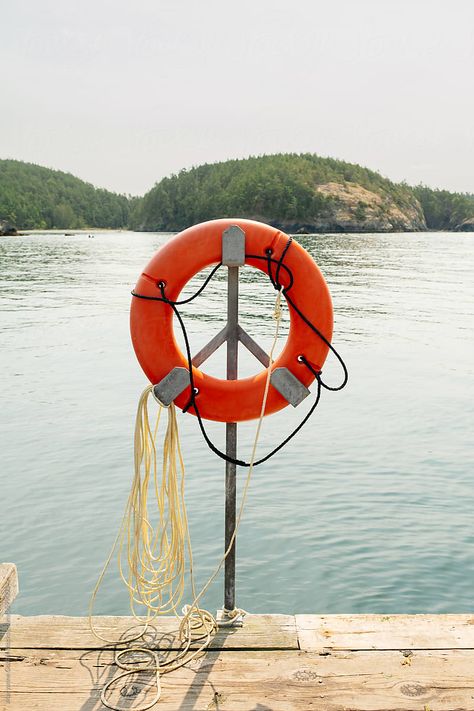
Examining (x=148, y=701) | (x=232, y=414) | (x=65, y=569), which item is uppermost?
(x=232, y=414)

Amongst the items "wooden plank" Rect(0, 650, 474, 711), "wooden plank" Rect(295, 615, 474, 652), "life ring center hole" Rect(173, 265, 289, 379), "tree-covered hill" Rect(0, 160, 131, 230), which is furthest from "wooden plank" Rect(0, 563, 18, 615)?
"tree-covered hill" Rect(0, 160, 131, 230)

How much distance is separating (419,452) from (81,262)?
29458 mm

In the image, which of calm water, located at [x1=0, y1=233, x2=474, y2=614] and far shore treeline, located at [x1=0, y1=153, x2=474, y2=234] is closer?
calm water, located at [x1=0, y1=233, x2=474, y2=614]

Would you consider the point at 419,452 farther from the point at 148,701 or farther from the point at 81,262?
the point at 81,262

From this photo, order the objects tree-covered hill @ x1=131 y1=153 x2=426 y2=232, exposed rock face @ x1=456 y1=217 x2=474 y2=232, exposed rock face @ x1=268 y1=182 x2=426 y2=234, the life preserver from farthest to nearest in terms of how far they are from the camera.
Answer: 1. exposed rock face @ x1=456 y1=217 x2=474 y2=232
2. tree-covered hill @ x1=131 y1=153 x2=426 y2=232
3. exposed rock face @ x1=268 y1=182 x2=426 y2=234
4. the life preserver

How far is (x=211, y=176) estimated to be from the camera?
118250 millimetres

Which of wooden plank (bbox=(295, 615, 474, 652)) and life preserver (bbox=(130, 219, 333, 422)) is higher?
life preserver (bbox=(130, 219, 333, 422))

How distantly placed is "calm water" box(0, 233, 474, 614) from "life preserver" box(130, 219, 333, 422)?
5.43 ft

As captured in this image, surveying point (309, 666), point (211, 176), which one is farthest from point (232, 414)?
point (211, 176)

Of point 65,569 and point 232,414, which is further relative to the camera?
point 65,569

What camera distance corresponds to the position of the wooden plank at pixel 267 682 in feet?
6.56

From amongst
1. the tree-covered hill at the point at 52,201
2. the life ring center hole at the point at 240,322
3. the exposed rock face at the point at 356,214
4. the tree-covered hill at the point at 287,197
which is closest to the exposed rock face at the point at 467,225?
the tree-covered hill at the point at 287,197

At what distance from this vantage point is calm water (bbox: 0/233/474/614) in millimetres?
4039

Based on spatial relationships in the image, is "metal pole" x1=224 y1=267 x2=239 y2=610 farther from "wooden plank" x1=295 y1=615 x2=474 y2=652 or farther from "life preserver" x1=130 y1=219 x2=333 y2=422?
"wooden plank" x1=295 y1=615 x2=474 y2=652
